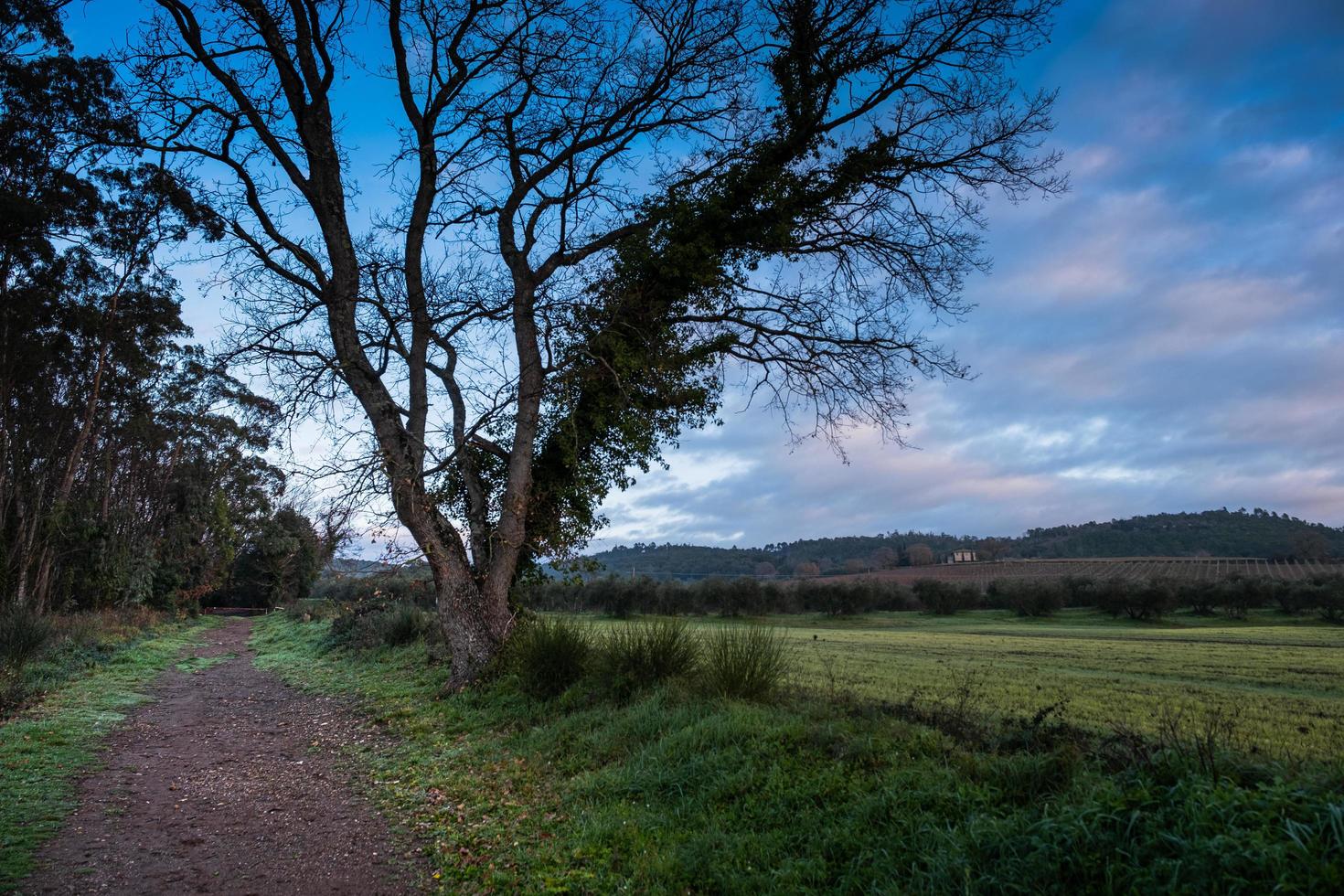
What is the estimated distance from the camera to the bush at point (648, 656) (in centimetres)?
866

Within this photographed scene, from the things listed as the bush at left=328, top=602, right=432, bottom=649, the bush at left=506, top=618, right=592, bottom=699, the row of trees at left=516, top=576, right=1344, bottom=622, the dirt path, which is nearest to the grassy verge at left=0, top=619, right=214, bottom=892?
the dirt path

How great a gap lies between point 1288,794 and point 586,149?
12856 millimetres

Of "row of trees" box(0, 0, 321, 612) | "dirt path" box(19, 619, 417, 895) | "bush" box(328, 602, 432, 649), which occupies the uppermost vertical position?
"row of trees" box(0, 0, 321, 612)

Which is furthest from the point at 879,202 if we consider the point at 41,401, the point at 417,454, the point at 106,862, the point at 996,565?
the point at 996,565

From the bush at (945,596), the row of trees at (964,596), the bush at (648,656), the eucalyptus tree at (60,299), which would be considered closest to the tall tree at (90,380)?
the eucalyptus tree at (60,299)

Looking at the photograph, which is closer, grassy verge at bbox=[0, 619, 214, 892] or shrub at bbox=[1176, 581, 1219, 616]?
grassy verge at bbox=[0, 619, 214, 892]

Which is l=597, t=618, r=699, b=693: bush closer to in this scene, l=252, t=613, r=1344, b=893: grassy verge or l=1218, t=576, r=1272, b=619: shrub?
l=252, t=613, r=1344, b=893: grassy verge

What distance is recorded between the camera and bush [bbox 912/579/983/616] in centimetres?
5356

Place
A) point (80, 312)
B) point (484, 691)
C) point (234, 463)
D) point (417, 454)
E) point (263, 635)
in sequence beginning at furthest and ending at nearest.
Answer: point (234, 463)
point (263, 635)
point (80, 312)
point (417, 454)
point (484, 691)

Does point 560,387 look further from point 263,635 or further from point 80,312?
point 263,635

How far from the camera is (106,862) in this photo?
495cm

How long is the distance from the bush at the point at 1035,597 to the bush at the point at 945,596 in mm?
2666

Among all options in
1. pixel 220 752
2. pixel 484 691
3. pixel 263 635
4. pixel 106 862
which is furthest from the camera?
pixel 263 635

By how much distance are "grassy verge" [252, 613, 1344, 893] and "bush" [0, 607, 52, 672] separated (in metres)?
8.92
